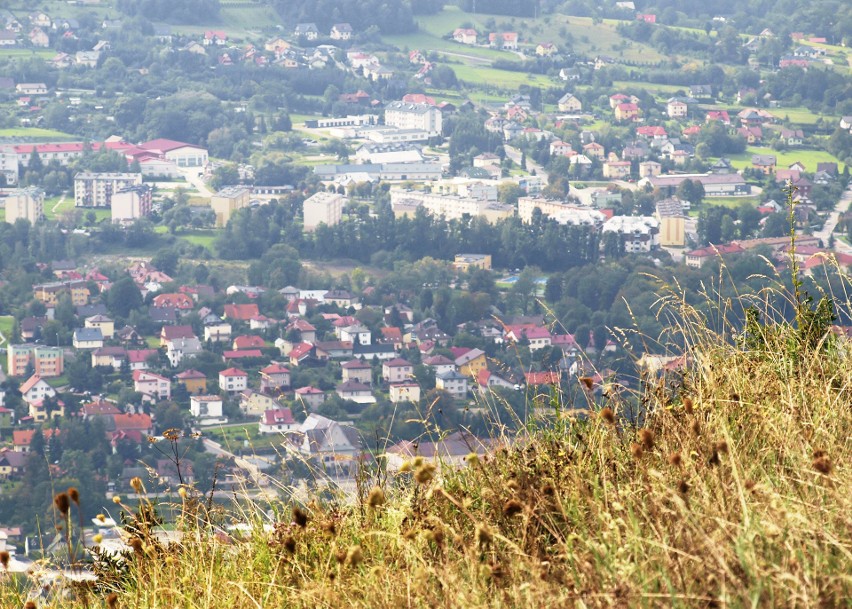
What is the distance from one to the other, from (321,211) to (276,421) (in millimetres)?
11582

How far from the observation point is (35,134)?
32.1m

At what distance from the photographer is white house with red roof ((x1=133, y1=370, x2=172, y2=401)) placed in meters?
16.5

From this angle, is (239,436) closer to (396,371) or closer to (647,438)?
(396,371)

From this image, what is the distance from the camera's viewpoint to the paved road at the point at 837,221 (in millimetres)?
21538

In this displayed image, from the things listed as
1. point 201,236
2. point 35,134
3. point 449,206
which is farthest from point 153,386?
point 35,134

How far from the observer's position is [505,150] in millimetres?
31641

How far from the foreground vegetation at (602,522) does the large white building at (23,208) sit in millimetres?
24305

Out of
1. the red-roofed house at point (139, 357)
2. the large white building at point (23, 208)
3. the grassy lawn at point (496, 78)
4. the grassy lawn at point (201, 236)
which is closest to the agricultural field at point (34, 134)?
the large white building at point (23, 208)

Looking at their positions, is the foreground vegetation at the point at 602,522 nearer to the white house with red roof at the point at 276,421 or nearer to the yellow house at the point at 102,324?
the white house with red roof at the point at 276,421

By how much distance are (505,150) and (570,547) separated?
30.7 m

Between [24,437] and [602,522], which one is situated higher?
[602,522]

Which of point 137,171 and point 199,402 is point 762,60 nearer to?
point 137,171

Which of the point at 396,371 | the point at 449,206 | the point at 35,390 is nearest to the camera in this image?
the point at 35,390

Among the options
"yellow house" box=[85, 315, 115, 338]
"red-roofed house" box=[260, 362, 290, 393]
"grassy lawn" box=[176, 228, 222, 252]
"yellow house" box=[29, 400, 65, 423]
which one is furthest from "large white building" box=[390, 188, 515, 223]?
"yellow house" box=[29, 400, 65, 423]
